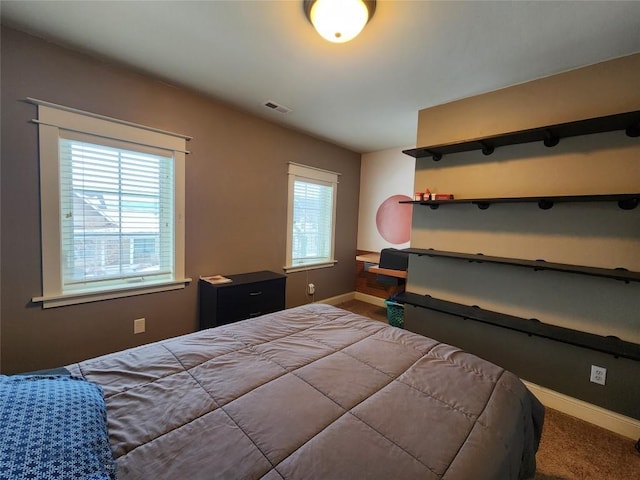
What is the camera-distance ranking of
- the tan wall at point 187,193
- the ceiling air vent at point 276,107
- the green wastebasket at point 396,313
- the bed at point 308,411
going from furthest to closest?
the green wastebasket at point 396,313 < the ceiling air vent at point 276,107 < the tan wall at point 187,193 < the bed at point 308,411

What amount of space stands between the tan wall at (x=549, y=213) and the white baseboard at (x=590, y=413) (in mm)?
54

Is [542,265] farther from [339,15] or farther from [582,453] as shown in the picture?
[339,15]

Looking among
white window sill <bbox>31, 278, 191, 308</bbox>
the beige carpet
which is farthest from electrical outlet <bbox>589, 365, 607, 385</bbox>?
white window sill <bbox>31, 278, 191, 308</bbox>

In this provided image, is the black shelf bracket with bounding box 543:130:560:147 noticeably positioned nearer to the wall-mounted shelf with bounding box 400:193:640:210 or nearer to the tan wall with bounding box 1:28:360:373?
the wall-mounted shelf with bounding box 400:193:640:210

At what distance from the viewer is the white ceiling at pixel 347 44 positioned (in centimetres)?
147

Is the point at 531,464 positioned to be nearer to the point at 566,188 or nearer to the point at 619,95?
the point at 566,188

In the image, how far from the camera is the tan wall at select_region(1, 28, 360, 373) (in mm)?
1760

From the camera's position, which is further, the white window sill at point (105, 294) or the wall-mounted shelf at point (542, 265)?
the white window sill at point (105, 294)

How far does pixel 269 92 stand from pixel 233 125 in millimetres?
598

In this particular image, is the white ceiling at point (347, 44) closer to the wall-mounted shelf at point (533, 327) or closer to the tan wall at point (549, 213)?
the tan wall at point (549, 213)

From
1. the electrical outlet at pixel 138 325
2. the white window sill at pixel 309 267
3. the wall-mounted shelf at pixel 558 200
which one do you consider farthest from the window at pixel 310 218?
the wall-mounted shelf at pixel 558 200

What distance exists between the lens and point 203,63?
202cm

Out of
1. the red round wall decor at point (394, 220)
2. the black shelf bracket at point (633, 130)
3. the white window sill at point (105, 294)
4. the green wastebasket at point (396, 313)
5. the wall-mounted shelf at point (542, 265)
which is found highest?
the black shelf bracket at point (633, 130)

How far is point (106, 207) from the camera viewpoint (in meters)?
2.11
